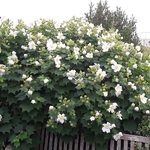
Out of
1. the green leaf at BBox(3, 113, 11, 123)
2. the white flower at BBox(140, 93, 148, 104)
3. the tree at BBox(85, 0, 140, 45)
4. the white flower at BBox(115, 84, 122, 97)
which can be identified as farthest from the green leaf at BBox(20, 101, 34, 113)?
the tree at BBox(85, 0, 140, 45)

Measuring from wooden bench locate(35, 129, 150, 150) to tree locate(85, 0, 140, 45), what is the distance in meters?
4.72

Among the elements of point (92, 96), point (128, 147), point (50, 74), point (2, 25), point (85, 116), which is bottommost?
point (128, 147)

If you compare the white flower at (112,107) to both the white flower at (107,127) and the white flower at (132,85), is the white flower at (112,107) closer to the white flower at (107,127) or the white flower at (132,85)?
the white flower at (107,127)

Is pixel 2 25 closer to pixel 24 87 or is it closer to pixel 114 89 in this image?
pixel 24 87

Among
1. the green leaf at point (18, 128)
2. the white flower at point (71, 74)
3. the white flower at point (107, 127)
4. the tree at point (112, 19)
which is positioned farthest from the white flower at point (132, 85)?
the tree at point (112, 19)

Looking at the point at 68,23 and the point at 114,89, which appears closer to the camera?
the point at 114,89

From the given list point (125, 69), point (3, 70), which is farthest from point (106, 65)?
point (3, 70)

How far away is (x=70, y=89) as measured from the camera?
2.94 m

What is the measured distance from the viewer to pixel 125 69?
306 cm

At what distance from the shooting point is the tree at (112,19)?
745 centimetres

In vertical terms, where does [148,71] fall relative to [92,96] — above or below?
above

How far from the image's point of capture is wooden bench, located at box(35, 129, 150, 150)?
2.79 meters

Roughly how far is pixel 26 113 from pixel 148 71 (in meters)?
1.59

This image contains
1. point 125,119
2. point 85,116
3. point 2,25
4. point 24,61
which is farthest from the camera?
point 2,25
